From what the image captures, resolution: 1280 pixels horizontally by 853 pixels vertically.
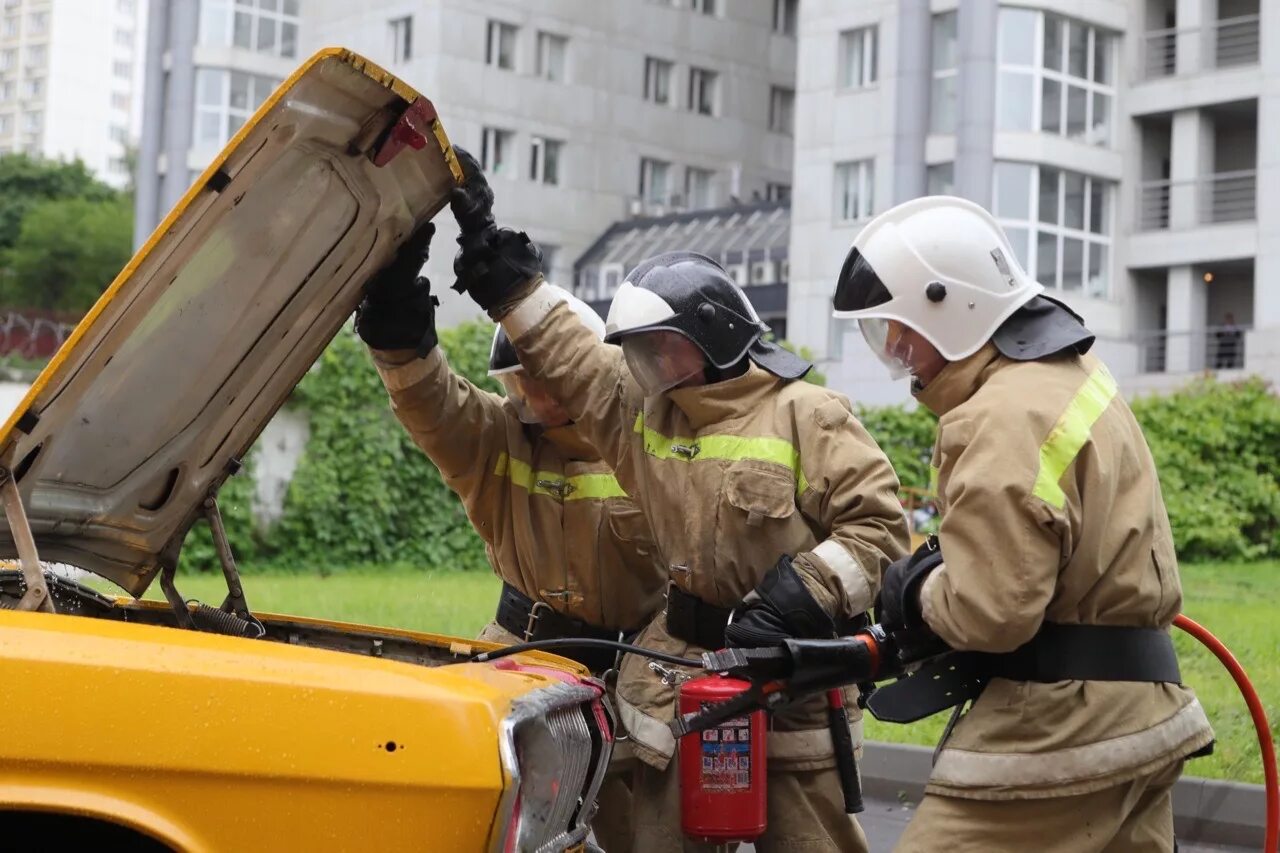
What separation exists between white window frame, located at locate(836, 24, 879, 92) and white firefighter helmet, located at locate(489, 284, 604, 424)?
1129 inches

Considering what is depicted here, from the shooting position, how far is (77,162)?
219 feet

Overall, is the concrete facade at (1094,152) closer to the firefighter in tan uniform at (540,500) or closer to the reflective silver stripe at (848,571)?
the firefighter in tan uniform at (540,500)

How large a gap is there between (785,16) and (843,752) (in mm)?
40964

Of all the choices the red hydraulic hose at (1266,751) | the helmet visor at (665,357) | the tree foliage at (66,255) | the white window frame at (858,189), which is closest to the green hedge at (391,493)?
the helmet visor at (665,357)

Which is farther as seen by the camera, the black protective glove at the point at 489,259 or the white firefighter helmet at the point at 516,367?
the white firefighter helmet at the point at 516,367

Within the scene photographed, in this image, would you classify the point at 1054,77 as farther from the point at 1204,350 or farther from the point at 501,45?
the point at 501,45

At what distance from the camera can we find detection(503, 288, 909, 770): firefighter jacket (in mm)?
4168

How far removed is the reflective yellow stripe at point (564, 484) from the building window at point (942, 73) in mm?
27754

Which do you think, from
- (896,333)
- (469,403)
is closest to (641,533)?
(469,403)

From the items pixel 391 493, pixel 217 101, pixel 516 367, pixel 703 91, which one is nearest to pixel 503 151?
pixel 703 91

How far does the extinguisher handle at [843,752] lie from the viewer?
4.24 m

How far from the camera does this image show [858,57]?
33031mm

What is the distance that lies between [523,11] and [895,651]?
36.6 meters

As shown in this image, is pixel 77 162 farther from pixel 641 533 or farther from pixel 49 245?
pixel 641 533
